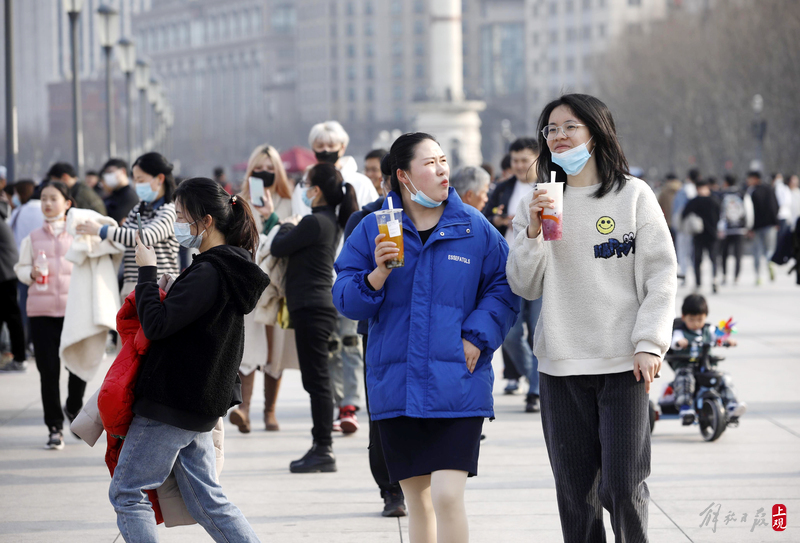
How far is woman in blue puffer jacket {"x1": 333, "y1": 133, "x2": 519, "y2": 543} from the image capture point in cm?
412

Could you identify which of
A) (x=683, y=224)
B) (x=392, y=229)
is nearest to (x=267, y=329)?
(x=392, y=229)

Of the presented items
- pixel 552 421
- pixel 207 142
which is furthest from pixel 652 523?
pixel 207 142

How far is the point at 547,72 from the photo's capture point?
121 meters

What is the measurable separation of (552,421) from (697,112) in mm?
51352

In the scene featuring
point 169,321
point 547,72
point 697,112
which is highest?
point 547,72

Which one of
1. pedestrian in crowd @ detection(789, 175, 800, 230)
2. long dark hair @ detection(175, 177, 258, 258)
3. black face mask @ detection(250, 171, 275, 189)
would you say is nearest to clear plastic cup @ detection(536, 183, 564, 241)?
long dark hair @ detection(175, 177, 258, 258)

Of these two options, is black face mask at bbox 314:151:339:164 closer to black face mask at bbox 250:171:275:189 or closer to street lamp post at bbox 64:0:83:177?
black face mask at bbox 250:171:275:189

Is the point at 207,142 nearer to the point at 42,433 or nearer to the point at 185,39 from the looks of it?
the point at 185,39

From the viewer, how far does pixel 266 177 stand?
8.19 m

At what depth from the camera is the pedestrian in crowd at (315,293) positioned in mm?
7043

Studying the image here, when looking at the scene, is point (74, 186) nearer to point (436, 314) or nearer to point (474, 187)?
point (474, 187)

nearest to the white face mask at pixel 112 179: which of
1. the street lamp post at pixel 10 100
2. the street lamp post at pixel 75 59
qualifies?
the street lamp post at pixel 10 100

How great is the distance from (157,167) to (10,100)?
28.8ft

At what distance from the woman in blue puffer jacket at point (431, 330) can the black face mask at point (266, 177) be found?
12.7ft
